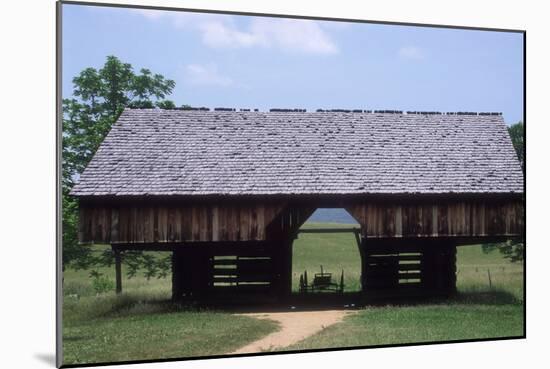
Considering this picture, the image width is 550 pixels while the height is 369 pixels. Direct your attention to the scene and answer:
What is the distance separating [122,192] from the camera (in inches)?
698

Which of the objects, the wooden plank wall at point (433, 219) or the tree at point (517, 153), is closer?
the wooden plank wall at point (433, 219)

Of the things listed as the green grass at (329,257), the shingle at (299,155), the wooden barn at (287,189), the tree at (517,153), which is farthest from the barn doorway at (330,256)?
the tree at (517,153)

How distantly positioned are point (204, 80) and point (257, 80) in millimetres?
1193

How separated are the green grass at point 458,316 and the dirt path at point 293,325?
0.30 metres

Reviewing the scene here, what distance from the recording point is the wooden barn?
17.8 meters

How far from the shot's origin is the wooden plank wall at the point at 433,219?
723 inches

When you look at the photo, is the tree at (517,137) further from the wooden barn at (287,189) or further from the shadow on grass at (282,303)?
the shadow on grass at (282,303)

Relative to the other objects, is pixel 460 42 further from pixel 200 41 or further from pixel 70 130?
pixel 70 130

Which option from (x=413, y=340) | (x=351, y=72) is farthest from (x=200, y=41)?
(x=413, y=340)

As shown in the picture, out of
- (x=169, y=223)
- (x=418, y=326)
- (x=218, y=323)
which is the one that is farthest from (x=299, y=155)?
(x=418, y=326)

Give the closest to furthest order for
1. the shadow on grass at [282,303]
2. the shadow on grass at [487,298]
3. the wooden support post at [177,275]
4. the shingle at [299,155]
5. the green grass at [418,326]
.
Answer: the green grass at [418,326]
the shadow on grass at [282,303]
the shingle at [299,155]
the shadow on grass at [487,298]
the wooden support post at [177,275]

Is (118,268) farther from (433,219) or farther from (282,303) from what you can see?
(433,219)

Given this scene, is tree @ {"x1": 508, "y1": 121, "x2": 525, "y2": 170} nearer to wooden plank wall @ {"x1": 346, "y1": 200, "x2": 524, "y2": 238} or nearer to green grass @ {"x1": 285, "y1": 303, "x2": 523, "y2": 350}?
wooden plank wall @ {"x1": 346, "y1": 200, "x2": 524, "y2": 238}

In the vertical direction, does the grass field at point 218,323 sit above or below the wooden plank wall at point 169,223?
below
